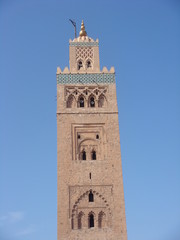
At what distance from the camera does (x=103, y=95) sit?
1759cm

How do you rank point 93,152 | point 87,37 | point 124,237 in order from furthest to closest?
point 87,37
point 93,152
point 124,237

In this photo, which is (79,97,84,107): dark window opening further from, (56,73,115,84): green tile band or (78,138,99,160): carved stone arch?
(78,138,99,160): carved stone arch

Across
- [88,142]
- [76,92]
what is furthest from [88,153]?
[76,92]

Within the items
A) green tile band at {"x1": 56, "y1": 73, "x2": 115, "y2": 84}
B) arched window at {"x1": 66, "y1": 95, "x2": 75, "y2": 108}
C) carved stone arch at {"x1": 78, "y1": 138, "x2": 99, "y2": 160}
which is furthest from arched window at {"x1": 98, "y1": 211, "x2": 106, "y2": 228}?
green tile band at {"x1": 56, "y1": 73, "x2": 115, "y2": 84}

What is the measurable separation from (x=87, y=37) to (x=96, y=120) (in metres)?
4.64

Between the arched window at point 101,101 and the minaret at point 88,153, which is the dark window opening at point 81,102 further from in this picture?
the arched window at point 101,101

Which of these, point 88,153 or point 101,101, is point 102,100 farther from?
point 88,153

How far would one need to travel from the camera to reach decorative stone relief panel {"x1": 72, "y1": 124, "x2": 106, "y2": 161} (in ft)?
53.9

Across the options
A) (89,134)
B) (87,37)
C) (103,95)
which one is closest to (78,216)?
(89,134)

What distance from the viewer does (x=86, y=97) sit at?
689 inches

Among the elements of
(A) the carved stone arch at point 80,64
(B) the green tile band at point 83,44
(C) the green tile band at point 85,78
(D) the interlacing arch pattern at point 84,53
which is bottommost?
(C) the green tile band at point 85,78

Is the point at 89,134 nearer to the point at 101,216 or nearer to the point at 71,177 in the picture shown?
the point at 71,177

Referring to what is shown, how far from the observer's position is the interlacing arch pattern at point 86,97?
686 inches

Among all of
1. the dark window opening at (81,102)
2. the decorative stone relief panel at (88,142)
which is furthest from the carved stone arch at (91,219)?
the dark window opening at (81,102)
